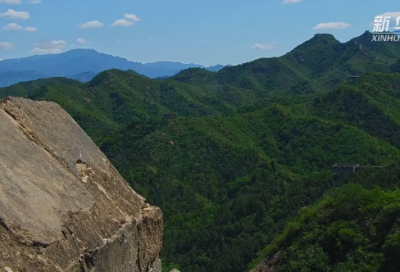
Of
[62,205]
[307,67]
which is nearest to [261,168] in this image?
[62,205]

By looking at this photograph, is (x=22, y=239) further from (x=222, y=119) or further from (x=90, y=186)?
(x=222, y=119)

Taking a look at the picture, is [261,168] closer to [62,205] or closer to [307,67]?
[62,205]

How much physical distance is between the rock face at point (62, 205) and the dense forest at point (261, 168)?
32.5ft

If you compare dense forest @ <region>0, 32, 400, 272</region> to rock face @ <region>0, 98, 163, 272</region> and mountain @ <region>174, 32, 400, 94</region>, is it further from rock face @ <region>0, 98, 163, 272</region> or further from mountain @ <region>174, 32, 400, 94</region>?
mountain @ <region>174, 32, 400, 94</region>

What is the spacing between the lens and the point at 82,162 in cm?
554

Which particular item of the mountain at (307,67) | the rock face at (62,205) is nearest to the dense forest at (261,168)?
the rock face at (62,205)

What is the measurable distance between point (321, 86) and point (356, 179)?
81619 millimetres

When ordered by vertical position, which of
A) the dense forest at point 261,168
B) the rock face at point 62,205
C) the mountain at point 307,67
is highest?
the mountain at point 307,67

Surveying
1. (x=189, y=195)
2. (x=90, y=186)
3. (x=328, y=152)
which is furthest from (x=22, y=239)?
(x=328, y=152)

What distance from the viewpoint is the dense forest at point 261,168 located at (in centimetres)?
1575

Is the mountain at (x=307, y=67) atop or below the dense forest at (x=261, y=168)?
atop

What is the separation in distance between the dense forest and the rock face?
9.89 meters

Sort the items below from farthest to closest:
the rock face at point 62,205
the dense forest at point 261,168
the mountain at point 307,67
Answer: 1. the mountain at point 307,67
2. the dense forest at point 261,168
3. the rock face at point 62,205

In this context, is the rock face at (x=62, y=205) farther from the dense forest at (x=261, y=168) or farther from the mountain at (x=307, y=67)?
the mountain at (x=307, y=67)
